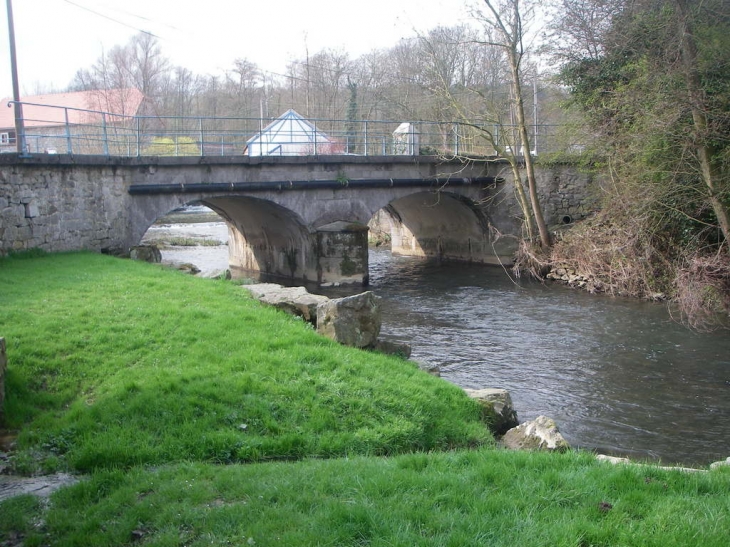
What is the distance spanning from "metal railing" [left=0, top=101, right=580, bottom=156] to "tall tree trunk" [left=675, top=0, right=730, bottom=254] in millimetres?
7123

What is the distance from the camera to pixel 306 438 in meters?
6.77

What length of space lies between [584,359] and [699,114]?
620 centimetres

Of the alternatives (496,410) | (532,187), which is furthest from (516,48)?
(496,410)

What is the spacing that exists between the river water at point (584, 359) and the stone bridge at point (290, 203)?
9.23 feet

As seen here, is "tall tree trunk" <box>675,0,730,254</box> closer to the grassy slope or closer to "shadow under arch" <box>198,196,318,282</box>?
the grassy slope

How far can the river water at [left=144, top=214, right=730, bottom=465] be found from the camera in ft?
31.6

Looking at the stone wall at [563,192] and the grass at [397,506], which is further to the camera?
the stone wall at [563,192]

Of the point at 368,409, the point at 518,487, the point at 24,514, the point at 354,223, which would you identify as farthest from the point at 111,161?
the point at 518,487

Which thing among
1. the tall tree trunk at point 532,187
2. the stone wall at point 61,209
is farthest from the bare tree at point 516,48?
the stone wall at point 61,209

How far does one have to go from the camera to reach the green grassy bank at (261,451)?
4.30m

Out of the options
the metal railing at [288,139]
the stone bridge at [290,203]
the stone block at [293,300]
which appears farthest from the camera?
the metal railing at [288,139]

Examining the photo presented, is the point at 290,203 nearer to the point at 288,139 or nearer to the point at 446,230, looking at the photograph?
the point at 446,230

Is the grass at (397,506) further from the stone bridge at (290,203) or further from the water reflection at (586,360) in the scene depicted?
the stone bridge at (290,203)

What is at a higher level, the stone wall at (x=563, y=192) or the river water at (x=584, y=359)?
the stone wall at (x=563, y=192)
